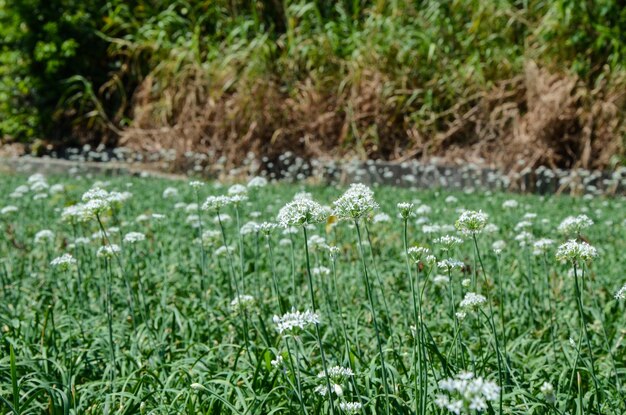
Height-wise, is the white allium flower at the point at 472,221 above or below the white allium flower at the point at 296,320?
above

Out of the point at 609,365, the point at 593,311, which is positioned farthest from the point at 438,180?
the point at 609,365

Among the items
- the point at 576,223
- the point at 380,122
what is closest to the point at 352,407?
the point at 576,223

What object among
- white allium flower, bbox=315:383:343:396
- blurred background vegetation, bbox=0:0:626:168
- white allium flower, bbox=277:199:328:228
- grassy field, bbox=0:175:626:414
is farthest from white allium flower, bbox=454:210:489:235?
blurred background vegetation, bbox=0:0:626:168

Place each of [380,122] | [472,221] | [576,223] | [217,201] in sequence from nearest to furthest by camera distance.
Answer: [472,221] → [576,223] → [217,201] → [380,122]

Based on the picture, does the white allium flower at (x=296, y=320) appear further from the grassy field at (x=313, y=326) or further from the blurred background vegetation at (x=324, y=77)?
the blurred background vegetation at (x=324, y=77)

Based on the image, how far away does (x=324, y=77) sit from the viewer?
1033 centimetres

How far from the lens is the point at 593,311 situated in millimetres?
2957

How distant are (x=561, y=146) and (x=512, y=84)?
1.12 m

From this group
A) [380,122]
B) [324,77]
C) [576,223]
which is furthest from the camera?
[324,77]

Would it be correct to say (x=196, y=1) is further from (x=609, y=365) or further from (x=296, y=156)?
(x=609, y=365)

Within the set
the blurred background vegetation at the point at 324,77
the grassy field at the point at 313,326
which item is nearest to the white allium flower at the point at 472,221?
the grassy field at the point at 313,326

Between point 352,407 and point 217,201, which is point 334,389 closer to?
point 352,407

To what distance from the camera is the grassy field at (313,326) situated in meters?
1.70

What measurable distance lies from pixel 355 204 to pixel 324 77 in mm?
8976
